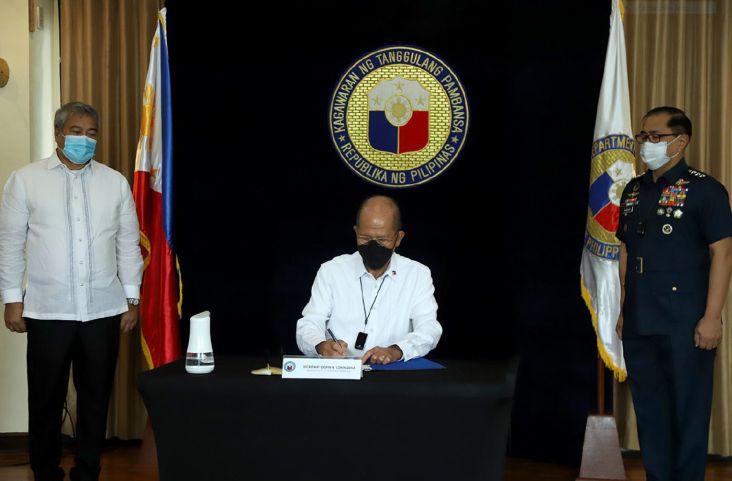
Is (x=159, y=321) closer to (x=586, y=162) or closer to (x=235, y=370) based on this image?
(x=235, y=370)

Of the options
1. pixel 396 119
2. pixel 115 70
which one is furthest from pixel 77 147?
pixel 396 119

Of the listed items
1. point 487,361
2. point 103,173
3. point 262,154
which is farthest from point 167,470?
point 262,154

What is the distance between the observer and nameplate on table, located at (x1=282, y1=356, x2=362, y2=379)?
222cm

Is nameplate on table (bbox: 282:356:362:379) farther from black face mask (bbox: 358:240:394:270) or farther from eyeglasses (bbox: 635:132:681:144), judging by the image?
eyeglasses (bbox: 635:132:681:144)

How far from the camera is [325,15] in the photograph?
409 cm

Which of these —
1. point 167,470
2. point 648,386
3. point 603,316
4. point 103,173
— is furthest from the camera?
point 603,316

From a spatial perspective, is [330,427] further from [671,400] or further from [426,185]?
[426,185]

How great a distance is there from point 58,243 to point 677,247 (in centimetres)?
244

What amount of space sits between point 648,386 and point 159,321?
2367 millimetres

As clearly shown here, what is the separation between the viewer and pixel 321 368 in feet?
7.30

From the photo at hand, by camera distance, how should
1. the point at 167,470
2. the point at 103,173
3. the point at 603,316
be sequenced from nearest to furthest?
1. the point at 167,470
2. the point at 103,173
3. the point at 603,316

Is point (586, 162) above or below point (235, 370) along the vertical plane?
above

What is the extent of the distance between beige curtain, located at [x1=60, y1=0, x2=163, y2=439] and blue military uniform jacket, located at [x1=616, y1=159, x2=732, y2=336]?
2815 mm

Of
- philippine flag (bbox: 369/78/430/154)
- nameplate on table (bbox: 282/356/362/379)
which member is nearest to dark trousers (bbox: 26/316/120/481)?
nameplate on table (bbox: 282/356/362/379)
